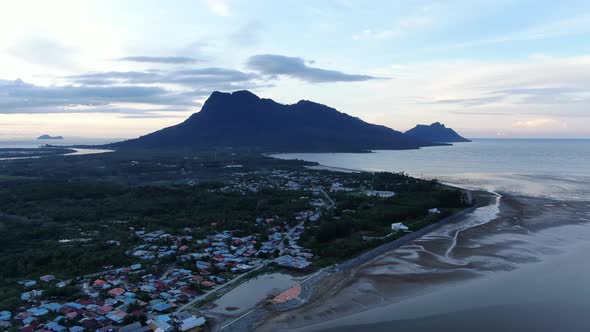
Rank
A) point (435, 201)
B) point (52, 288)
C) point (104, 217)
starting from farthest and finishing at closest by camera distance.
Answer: point (435, 201) < point (104, 217) < point (52, 288)

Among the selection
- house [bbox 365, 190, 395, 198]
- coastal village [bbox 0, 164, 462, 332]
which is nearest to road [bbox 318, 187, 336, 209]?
house [bbox 365, 190, 395, 198]

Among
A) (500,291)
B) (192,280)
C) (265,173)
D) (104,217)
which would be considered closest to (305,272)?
(192,280)

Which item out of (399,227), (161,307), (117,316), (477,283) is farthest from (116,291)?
(399,227)

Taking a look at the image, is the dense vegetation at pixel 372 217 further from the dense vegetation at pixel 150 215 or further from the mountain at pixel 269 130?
the mountain at pixel 269 130

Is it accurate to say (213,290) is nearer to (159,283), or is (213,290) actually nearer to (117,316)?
(159,283)

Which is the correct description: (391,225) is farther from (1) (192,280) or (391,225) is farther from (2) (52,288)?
(2) (52,288)
